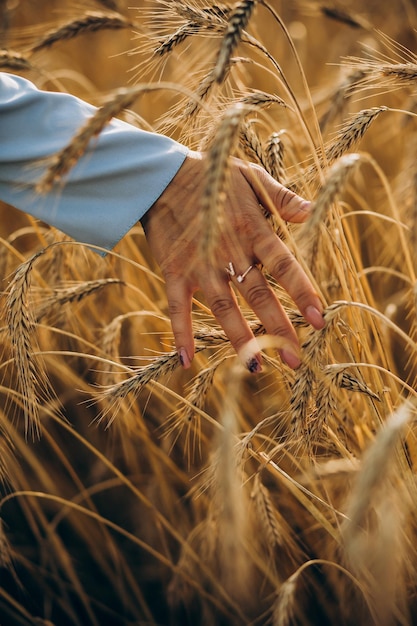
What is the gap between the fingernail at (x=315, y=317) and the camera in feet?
3.31

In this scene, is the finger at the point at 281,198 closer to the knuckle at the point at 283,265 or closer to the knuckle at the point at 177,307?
the knuckle at the point at 283,265

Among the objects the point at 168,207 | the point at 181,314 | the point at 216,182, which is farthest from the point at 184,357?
the point at 216,182

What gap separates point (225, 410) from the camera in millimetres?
791

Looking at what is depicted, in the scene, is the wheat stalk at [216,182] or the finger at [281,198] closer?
the wheat stalk at [216,182]

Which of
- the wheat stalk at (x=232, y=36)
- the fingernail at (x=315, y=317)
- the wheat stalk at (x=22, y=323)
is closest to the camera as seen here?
the wheat stalk at (x=232, y=36)

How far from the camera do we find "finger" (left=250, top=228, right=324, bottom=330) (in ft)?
3.35

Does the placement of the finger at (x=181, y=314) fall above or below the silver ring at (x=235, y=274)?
below

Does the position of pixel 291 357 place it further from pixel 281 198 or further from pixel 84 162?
pixel 84 162

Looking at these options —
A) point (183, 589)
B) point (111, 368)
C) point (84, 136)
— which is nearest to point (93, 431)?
point (111, 368)

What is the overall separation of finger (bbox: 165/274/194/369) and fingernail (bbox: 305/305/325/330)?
236mm

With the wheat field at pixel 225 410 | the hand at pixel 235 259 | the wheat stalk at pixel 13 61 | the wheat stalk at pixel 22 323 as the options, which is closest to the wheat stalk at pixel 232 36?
the wheat field at pixel 225 410

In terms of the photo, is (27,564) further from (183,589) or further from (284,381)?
(284,381)

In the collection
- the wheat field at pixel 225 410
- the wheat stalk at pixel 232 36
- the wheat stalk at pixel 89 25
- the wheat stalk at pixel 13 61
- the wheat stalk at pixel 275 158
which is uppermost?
the wheat stalk at pixel 89 25

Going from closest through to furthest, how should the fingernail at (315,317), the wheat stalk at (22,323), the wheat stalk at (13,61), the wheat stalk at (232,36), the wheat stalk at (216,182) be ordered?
the wheat stalk at (216,182) < the wheat stalk at (232,36) < the fingernail at (315,317) < the wheat stalk at (22,323) < the wheat stalk at (13,61)
